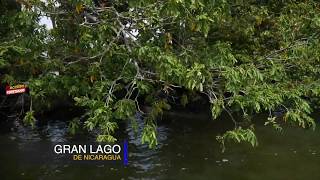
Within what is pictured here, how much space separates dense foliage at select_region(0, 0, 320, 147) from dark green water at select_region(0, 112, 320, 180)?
6.10ft

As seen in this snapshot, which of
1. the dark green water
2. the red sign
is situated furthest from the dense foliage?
the dark green water

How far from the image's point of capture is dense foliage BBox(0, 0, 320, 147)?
6367 mm

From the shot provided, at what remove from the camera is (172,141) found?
13297 mm

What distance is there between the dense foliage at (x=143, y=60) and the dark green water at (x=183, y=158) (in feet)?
6.10

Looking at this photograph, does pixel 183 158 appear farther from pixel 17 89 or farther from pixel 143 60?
pixel 17 89

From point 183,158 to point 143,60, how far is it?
4934 millimetres

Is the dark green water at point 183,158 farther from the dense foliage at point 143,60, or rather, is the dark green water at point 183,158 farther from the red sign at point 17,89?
the red sign at point 17,89

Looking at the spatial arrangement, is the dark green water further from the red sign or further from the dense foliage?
the red sign

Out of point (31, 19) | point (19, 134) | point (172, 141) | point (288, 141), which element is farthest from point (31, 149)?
point (288, 141)

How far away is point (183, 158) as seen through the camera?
1166 cm

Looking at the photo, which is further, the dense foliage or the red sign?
the red sign

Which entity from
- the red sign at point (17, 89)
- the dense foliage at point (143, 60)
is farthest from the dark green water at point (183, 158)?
the red sign at point (17, 89)

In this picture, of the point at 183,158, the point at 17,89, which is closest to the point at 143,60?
the point at 17,89

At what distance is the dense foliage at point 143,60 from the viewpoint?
20.9 feet
